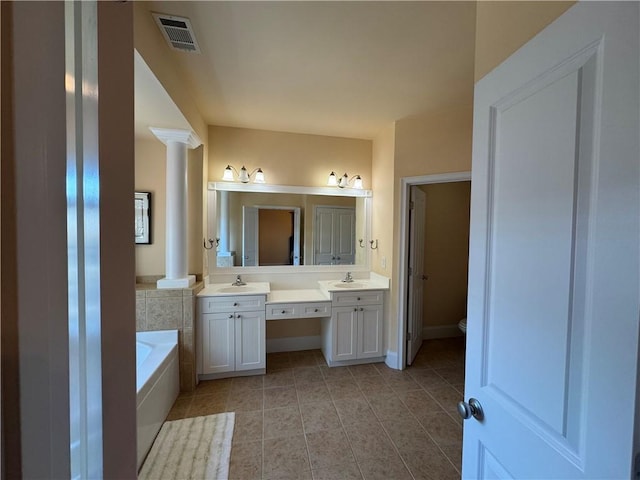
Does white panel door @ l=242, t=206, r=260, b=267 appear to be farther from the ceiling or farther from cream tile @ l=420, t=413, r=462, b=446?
cream tile @ l=420, t=413, r=462, b=446

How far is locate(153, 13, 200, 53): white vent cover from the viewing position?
4.91 ft

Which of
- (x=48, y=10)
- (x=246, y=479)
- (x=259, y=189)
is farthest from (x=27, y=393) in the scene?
(x=259, y=189)

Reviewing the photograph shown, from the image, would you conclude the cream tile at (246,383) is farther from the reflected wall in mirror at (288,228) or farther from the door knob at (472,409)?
the door knob at (472,409)

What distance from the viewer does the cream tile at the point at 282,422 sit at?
1957 millimetres

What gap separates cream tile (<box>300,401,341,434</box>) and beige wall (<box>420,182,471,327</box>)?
2.17 metres

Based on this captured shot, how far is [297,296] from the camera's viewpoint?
2.98m

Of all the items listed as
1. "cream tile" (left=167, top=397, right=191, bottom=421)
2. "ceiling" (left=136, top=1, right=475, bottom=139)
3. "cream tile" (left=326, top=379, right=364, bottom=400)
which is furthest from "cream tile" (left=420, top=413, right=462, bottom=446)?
"ceiling" (left=136, top=1, right=475, bottom=139)

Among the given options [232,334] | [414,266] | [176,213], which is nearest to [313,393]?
[232,334]

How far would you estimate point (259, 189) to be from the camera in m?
3.16

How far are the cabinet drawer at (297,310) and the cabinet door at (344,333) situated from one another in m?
0.11

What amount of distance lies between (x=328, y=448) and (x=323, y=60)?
2697mm

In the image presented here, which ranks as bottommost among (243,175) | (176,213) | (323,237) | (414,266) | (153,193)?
(414,266)

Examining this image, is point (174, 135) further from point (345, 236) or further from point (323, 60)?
point (345, 236)

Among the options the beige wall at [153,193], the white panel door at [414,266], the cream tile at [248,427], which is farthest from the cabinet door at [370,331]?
the beige wall at [153,193]
